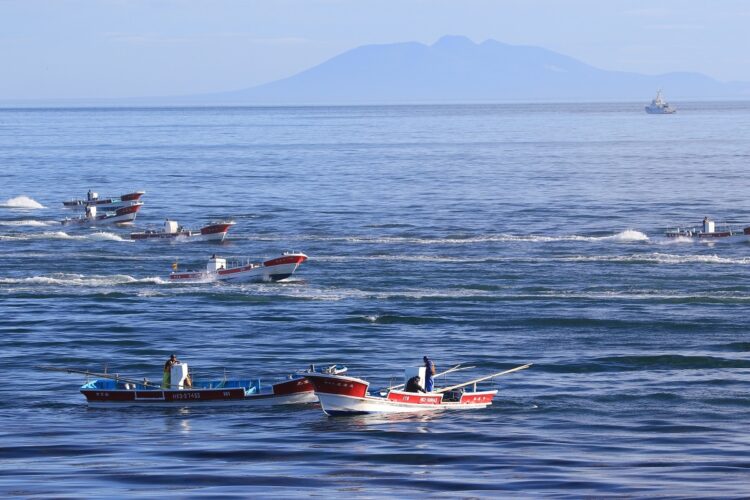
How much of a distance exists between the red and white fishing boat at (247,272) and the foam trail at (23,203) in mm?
67962

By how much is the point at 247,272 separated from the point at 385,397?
1567 inches

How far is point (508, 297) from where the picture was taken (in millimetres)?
86562

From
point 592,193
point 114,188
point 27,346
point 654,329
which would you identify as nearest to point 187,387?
point 27,346

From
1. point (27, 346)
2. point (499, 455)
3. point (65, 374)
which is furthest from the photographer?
point (27, 346)

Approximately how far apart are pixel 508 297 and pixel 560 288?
4475 mm

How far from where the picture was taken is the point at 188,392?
57656 mm

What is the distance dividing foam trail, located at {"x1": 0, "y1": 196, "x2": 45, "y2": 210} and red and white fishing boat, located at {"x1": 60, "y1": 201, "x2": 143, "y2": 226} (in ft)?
81.4

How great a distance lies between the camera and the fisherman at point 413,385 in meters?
56.6

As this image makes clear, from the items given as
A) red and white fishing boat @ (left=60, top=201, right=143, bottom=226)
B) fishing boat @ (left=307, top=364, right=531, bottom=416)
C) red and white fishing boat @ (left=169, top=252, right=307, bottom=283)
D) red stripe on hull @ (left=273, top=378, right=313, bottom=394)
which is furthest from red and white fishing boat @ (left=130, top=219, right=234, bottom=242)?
fishing boat @ (left=307, top=364, right=531, bottom=416)

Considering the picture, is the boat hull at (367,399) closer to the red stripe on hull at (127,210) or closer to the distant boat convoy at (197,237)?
A: the distant boat convoy at (197,237)

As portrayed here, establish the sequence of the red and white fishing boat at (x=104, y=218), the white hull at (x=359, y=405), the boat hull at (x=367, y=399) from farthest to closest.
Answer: the red and white fishing boat at (x=104, y=218) → the white hull at (x=359, y=405) → the boat hull at (x=367, y=399)

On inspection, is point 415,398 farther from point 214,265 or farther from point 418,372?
point 214,265

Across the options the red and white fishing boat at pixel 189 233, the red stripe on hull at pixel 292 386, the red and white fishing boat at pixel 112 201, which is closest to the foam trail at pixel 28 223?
the red and white fishing boat at pixel 112 201

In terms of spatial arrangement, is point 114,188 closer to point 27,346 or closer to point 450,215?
point 450,215
